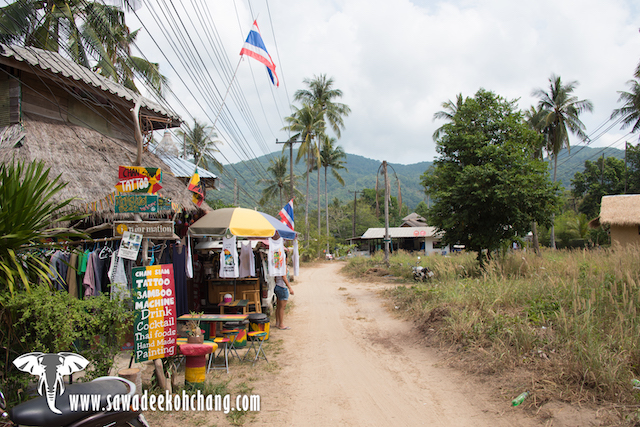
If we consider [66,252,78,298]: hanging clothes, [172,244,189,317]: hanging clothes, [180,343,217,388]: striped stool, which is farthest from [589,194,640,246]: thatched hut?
[66,252,78,298]: hanging clothes

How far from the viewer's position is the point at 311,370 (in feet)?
21.3

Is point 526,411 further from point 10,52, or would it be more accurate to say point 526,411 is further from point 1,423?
point 10,52

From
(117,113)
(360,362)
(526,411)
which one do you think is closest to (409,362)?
(360,362)

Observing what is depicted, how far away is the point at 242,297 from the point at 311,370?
12.5 feet

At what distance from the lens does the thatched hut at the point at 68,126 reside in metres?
7.79

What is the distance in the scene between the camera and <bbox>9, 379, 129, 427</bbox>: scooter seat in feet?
9.34

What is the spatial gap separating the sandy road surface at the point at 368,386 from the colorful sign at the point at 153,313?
1539mm

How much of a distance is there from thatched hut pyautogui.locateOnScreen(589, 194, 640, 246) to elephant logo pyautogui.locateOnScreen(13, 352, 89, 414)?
19.4 meters

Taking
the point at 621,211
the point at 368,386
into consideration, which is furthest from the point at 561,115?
the point at 368,386

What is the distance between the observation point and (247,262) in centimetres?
986

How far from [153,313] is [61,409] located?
1.94 meters

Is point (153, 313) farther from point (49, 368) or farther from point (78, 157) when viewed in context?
point (78, 157)

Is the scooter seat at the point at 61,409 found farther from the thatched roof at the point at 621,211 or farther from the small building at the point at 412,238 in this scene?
the small building at the point at 412,238

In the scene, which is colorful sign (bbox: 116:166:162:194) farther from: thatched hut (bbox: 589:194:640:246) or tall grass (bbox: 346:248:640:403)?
thatched hut (bbox: 589:194:640:246)
